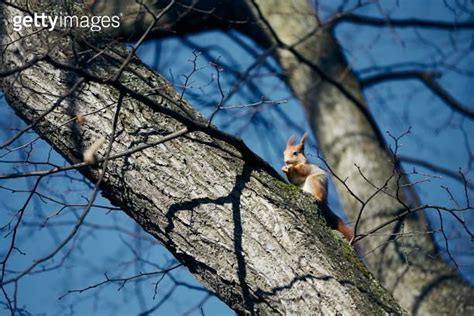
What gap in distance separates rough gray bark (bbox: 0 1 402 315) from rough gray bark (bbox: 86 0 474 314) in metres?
1.46

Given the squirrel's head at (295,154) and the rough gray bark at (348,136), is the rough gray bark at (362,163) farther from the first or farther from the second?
the squirrel's head at (295,154)

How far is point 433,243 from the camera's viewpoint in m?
4.17

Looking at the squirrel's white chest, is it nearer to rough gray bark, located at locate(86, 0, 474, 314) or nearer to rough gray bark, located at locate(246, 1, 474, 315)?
rough gray bark, located at locate(246, 1, 474, 315)

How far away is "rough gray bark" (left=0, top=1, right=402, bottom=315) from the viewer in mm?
2240

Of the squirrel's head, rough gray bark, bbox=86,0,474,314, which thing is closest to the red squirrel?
the squirrel's head

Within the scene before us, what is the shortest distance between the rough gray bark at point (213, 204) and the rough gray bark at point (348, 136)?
1.46 m

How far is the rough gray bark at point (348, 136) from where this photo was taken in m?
3.99

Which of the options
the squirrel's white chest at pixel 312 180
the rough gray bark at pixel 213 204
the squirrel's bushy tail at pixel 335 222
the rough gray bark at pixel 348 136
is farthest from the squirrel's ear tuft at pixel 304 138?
the rough gray bark at pixel 213 204

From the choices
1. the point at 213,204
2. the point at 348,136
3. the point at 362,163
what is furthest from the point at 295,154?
the point at 213,204

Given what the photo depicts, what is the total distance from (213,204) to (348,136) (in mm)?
2491

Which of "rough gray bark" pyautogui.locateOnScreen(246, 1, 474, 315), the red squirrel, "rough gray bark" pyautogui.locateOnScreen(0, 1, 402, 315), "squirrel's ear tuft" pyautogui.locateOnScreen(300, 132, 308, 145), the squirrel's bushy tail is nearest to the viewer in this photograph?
"rough gray bark" pyautogui.locateOnScreen(0, 1, 402, 315)

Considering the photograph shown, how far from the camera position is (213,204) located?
233 cm

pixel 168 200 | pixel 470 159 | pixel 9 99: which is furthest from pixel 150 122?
pixel 470 159

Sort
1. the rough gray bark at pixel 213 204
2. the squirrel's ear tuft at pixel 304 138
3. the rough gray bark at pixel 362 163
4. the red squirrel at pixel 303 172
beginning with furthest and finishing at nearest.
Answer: the rough gray bark at pixel 362 163, the squirrel's ear tuft at pixel 304 138, the red squirrel at pixel 303 172, the rough gray bark at pixel 213 204
